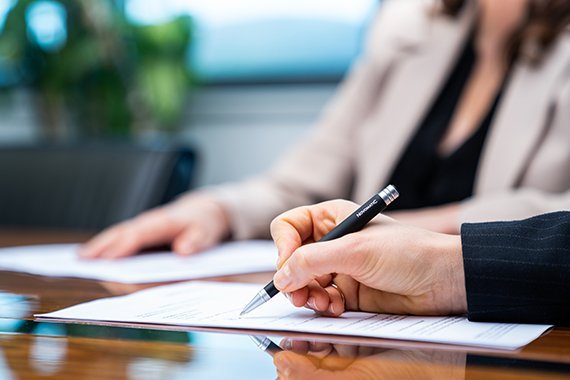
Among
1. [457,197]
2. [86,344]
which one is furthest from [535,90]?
[86,344]

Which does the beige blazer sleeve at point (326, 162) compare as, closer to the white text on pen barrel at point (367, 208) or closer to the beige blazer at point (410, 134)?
the beige blazer at point (410, 134)

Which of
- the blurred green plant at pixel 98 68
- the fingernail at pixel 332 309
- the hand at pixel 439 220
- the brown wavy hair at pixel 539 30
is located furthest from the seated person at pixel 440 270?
the blurred green plant at pixel 98 68

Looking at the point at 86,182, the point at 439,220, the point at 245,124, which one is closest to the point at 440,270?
the point at 439,220

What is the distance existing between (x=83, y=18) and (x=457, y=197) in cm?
144

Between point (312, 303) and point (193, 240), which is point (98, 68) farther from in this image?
point (312, 303)

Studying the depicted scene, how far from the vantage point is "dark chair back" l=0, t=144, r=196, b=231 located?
1.36m

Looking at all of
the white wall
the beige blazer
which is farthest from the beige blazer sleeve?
the white wall

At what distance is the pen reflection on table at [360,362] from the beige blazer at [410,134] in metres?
0.56

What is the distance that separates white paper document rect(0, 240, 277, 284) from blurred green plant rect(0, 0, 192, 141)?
118 cm

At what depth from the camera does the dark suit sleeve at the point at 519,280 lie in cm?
59

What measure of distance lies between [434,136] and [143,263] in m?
0.55

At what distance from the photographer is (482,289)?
0.59 m

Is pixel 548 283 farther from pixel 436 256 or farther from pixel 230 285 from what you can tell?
pixel 230 285

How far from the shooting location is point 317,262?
0.57 meters
